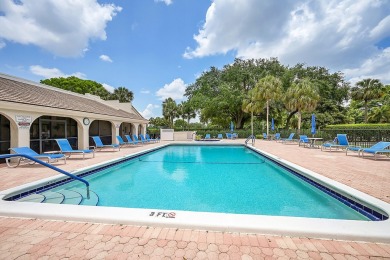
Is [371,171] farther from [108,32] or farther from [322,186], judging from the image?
[108,32]

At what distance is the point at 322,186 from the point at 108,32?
1791cm

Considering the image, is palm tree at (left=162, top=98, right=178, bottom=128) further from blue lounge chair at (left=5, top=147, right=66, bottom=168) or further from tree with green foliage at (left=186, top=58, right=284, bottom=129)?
blue lounge chair at (left=5, top=147, right=66, bottom=168)

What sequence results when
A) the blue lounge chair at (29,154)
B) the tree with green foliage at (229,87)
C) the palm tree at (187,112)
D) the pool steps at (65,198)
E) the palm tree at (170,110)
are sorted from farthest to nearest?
1. the palm tree at (187,112)
2. the palm tree at (170,110)
3. the tree with green foliage at (229,87)
4. the blue lounge chair at (29,154)
5. the pool steps at (65,198)

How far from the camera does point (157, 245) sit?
8.17ft

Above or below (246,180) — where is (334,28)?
above

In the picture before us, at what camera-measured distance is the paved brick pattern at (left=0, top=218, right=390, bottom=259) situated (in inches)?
89.9

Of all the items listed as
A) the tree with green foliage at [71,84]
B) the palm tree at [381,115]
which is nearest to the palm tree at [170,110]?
the tree with green foliage at [71,84]

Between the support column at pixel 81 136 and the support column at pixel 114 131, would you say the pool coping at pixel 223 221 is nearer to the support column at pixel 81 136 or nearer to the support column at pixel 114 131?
the support column at pixel 81 136

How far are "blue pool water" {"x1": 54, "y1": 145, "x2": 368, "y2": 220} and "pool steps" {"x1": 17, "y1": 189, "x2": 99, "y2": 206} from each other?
0.82 ft

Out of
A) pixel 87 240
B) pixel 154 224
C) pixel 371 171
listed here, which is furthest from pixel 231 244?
pixel 371 171

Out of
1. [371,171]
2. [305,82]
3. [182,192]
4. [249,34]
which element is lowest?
[182,192]

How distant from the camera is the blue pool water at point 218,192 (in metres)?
4.68

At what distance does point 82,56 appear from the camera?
67.7ft

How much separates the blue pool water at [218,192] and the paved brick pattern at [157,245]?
1949 millimetres
